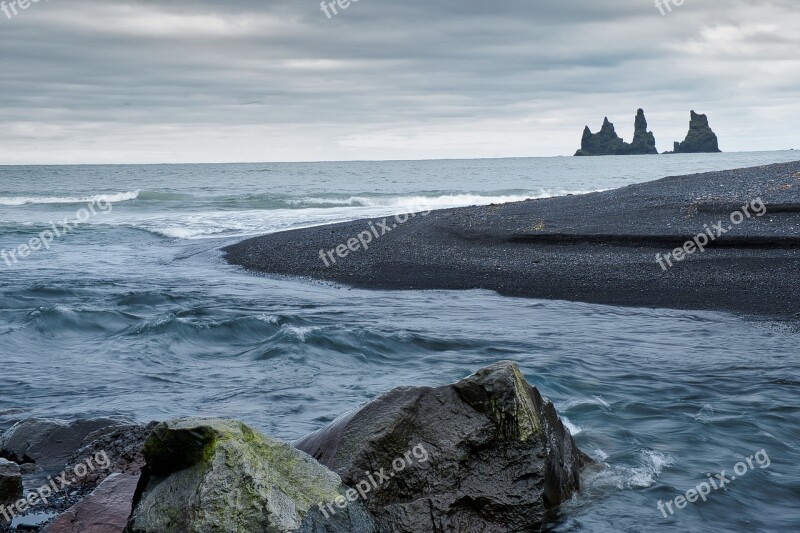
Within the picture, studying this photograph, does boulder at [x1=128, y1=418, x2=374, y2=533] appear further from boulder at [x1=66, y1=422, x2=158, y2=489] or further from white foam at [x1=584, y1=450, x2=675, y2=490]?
white foam at [x1=584, y1=450, x2=675, y2=490]

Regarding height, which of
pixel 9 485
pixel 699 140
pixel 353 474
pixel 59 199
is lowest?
pixel 9 485

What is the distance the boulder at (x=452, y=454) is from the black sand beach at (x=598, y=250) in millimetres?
8892

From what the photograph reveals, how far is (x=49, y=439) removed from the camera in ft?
27.1

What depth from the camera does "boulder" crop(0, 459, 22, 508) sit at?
6.72m

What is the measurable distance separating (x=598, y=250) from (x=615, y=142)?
16357 cm

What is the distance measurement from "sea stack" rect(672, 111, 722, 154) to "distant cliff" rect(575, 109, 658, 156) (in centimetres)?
697

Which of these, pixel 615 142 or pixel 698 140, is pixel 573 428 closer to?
pixel 698 140

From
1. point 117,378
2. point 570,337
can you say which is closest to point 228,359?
point 117,378

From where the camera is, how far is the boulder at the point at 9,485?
265 inches

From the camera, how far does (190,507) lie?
16.6 ft

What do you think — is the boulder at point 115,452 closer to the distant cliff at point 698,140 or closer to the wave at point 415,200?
the wave at point 415,200

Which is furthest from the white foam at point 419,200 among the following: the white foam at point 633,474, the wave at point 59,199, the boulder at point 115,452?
the boulder at point 115,452

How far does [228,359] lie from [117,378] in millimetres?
1725

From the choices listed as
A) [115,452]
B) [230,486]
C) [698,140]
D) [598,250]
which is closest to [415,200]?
[598,250]
